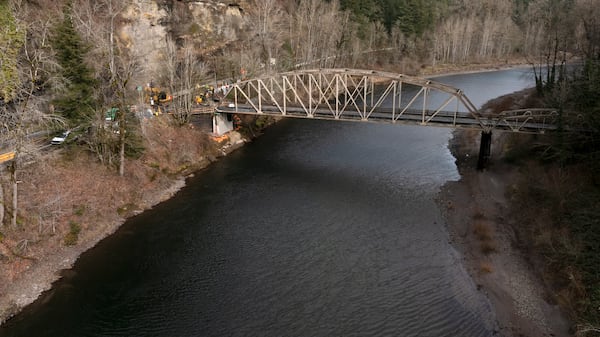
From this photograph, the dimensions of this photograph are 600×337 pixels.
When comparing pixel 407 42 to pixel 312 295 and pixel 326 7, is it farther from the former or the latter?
pixel 312 295

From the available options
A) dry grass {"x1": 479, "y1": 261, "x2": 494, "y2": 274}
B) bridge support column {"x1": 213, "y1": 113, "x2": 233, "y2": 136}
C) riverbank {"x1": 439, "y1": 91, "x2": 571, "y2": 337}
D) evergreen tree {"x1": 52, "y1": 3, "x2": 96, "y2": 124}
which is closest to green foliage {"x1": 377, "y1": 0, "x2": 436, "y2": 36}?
riverbank {"x1": 439, "y1": 91, "x2": 571, "y2": 337}

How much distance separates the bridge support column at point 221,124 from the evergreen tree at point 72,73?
15.7m

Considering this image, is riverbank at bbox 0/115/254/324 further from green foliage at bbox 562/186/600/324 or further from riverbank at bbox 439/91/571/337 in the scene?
green foliage at bbox 562/186/600/324

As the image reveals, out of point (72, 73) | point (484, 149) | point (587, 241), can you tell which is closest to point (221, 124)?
point (72, 73)

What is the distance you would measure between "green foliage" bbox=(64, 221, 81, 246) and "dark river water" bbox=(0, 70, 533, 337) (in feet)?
5.21

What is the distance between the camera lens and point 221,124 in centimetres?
4766

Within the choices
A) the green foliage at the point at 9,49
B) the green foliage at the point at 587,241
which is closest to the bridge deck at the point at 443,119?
the green foliage at the point at 587,241

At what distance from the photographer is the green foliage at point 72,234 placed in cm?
2766

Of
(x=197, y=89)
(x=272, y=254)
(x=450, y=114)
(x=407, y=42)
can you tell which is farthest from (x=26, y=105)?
(x=407, y=42)

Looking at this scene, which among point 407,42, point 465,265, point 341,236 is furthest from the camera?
point 407,42

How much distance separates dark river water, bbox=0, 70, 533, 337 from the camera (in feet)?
71.5

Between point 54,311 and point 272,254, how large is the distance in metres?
11.8

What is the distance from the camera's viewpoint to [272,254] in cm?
2742

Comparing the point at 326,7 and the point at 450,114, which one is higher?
the point at 326,7
